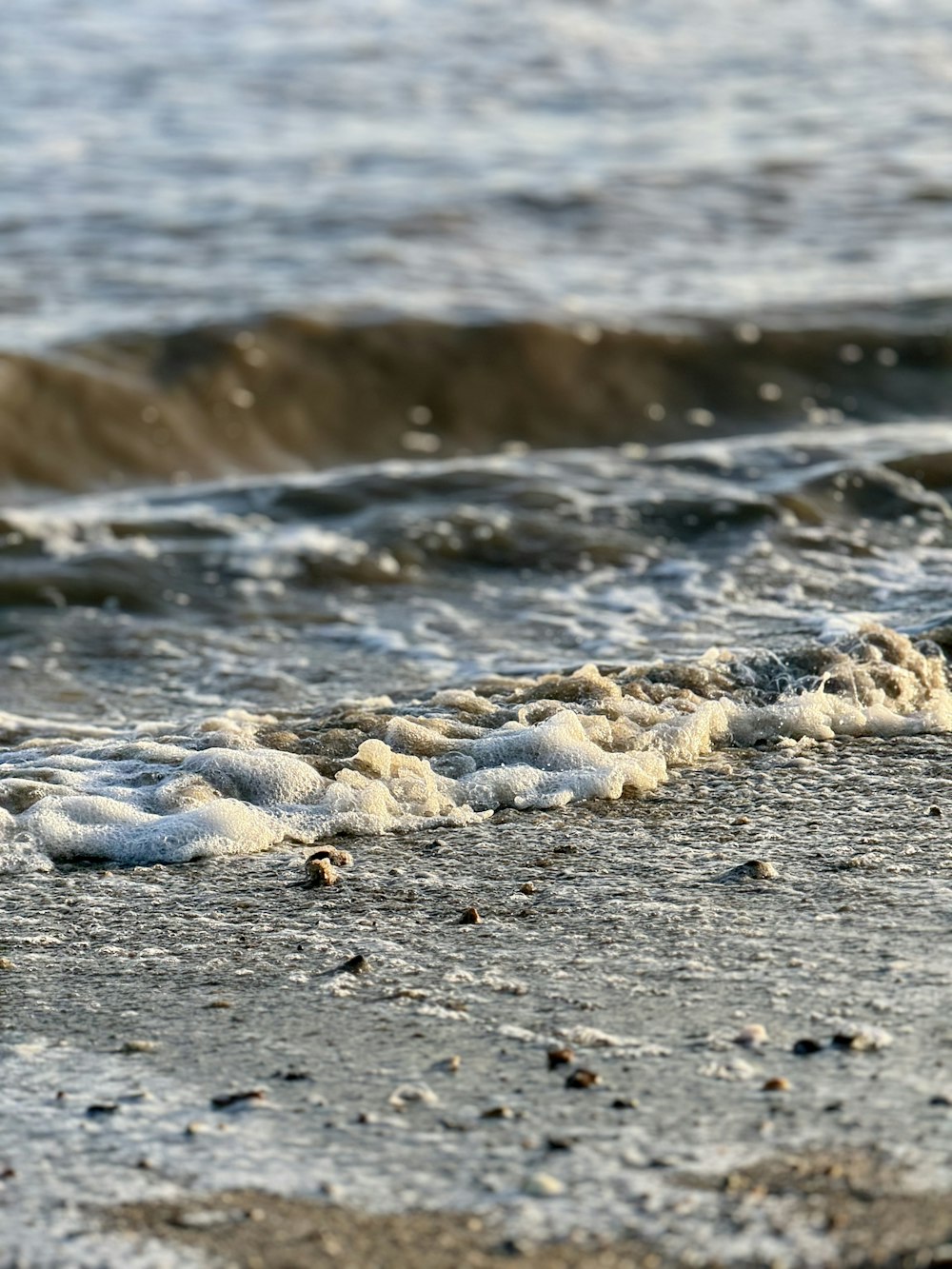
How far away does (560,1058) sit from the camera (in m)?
2.12

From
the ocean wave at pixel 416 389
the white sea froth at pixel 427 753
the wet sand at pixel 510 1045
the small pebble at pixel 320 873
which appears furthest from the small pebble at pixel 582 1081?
the ocean wave at pixel 416 389

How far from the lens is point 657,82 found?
13016 millimetres

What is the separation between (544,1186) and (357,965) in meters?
0.67

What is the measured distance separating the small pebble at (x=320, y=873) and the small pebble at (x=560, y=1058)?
75 cm

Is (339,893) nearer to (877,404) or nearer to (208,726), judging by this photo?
(208,726)

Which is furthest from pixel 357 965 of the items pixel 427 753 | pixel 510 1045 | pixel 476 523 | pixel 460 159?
pixel 460 159

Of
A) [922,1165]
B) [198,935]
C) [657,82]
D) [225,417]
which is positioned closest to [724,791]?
[198,935]

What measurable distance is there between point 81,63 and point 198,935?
11610mm

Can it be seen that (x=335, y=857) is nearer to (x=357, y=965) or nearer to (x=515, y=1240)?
(x=357, y=965)

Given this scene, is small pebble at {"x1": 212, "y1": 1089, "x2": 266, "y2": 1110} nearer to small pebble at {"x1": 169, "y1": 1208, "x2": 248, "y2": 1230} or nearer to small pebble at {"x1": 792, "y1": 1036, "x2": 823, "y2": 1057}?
small pebble at {"x1": 169, "y1": 1208, "x2": 248, "y2": 1230}

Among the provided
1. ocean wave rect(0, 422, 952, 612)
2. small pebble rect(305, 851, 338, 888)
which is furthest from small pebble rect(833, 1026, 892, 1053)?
ocean wave rect(0, 422, 952, 612)

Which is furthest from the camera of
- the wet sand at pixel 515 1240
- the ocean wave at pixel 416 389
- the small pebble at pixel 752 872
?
the ocean wave at pixel 416 389

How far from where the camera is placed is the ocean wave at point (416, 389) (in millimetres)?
6535

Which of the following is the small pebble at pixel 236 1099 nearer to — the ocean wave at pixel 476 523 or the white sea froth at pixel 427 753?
the white sea froth at pixel 427 753
